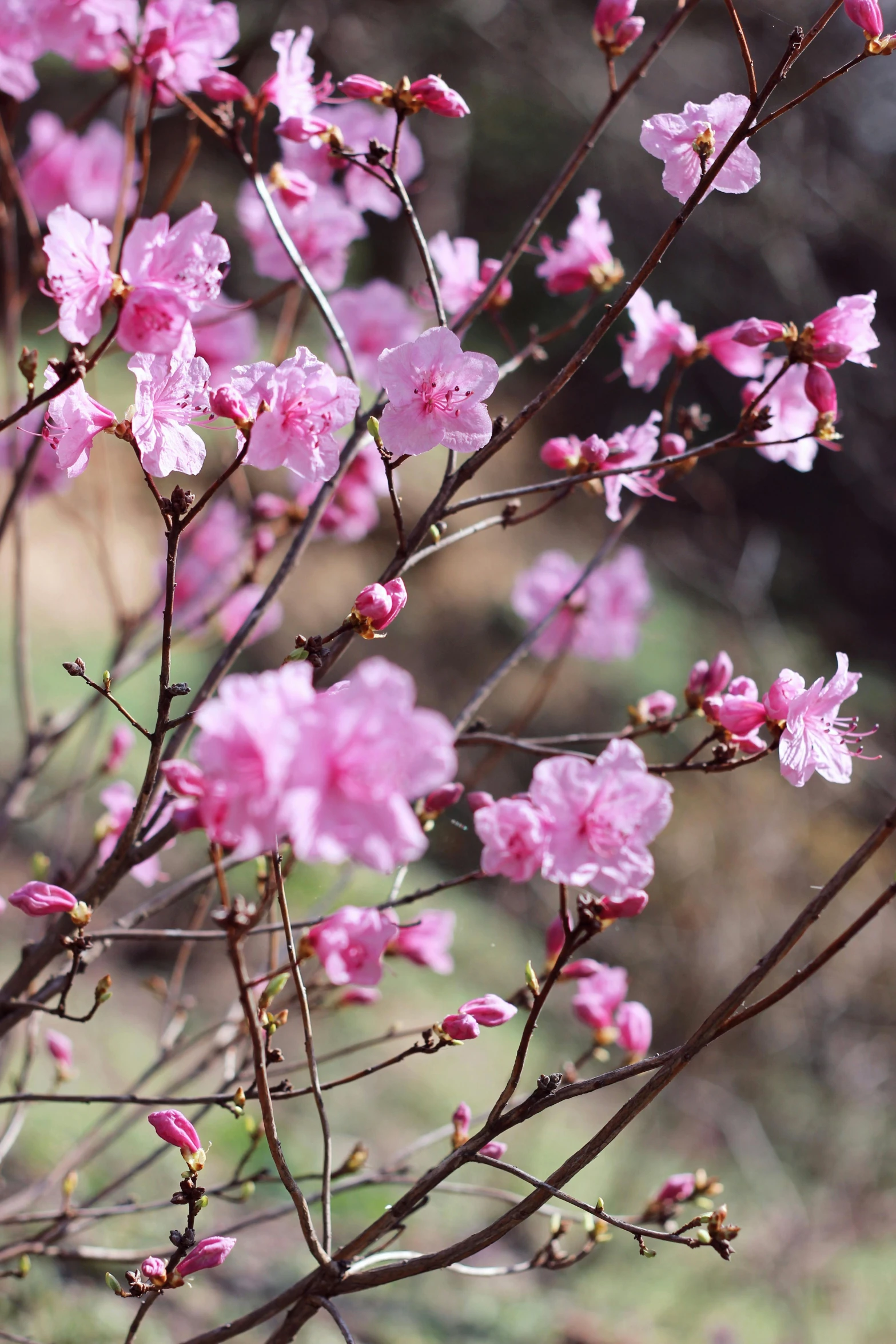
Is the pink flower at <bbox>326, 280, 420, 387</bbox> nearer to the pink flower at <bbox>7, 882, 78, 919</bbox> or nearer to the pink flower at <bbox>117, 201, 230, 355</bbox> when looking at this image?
the pink flower at <bbox>117, 201, 230, 355</bbox>

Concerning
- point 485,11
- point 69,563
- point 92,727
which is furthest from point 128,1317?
point 485,11

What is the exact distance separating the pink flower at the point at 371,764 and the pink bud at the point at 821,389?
26.5 inches

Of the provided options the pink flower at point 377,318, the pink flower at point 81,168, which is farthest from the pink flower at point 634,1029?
the pink flower at point 81,168

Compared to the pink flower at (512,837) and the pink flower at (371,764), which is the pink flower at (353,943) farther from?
the pink flower at (371,764)

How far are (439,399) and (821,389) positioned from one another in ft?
1.36

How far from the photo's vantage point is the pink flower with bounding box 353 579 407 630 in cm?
83

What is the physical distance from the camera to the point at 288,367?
887 mm

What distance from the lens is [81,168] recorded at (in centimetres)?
192

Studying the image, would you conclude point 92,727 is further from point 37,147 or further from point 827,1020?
point 827,1020

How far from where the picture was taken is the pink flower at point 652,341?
1236mm

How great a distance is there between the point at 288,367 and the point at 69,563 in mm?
5583

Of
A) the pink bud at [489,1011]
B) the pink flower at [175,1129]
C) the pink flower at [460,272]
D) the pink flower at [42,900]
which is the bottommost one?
the pink flower at [175,1129]

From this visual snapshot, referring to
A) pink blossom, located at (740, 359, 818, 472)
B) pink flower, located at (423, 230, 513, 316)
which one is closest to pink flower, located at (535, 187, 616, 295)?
pink flower, located at (423, 230, 513, 316)

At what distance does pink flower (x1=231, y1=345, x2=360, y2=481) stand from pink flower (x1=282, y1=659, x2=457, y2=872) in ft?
1.19
